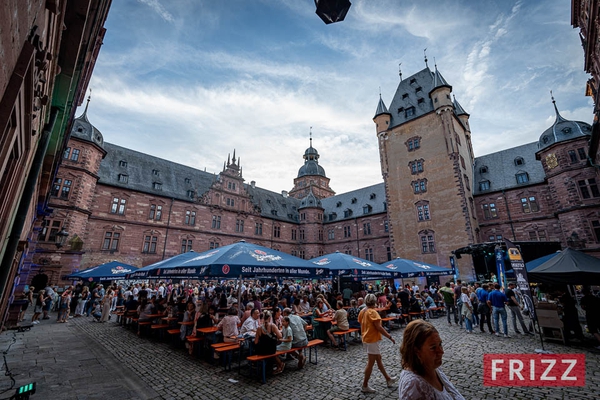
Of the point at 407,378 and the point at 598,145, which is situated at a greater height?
the point at 598,145

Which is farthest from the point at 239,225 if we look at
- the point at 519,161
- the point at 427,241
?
the point at 519,161

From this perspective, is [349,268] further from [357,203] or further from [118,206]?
[357,203]

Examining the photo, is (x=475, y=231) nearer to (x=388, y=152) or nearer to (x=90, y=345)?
(x=388, y=152)

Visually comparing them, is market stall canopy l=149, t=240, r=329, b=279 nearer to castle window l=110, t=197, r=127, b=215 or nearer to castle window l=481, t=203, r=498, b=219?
castle window l=110, t=197, r=127, b=215

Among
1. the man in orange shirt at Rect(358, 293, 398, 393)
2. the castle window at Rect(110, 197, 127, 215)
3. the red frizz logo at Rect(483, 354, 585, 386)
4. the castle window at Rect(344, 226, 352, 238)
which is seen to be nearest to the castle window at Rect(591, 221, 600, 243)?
the red frizz logo at Rect(483, 354, 585, 386)

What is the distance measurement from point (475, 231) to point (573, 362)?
2376cm

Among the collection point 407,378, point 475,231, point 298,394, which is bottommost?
point 298,394

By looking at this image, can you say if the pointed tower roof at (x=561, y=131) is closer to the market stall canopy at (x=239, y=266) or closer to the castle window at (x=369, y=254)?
the castle window at (x=369, y=254)

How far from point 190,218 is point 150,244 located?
540 centimetres

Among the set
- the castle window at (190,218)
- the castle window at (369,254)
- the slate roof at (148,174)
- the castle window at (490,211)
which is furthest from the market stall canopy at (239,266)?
the castle window at (369,254)

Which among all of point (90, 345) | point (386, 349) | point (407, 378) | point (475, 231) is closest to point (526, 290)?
point (386, 349)

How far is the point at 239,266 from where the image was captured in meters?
8.22

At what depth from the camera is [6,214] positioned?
4.73m

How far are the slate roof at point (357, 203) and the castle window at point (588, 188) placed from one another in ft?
66.3
